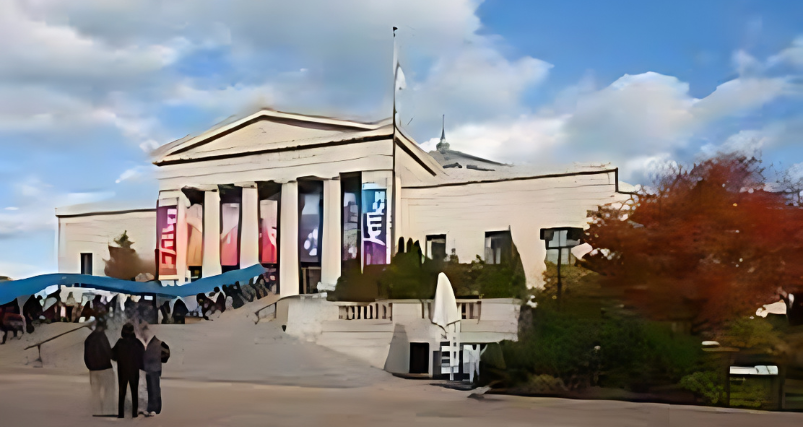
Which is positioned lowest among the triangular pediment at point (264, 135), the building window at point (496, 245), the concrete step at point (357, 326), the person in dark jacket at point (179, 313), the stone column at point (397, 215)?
the person in dark jacket at point (179, 313)

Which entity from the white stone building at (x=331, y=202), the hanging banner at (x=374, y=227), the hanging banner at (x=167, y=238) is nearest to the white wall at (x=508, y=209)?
the white stone building at (x=331, y=202)

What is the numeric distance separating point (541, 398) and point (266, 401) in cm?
593

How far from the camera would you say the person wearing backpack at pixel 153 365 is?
1321 centimetres

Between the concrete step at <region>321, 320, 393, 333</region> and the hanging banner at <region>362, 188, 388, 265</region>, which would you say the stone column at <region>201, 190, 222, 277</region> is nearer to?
the hanging banner at <region>362, 188, 388, 265</region>

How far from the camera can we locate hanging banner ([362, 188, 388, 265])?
1490 inches

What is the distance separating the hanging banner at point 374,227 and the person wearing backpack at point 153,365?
914 inches

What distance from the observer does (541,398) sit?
16719mm

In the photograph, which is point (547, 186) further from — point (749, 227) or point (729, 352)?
point (729, 352)

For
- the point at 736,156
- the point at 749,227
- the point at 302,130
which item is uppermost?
the point at 302,130

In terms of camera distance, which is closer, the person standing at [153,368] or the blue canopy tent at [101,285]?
the person standing at [153,368]

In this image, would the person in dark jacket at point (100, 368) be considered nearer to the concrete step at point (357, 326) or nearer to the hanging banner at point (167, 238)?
the concrete step at point (357, 326)

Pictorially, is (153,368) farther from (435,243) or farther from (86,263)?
(86,263)

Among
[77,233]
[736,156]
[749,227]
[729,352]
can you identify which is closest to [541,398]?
[729,352]

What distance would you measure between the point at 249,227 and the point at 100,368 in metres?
31.1
